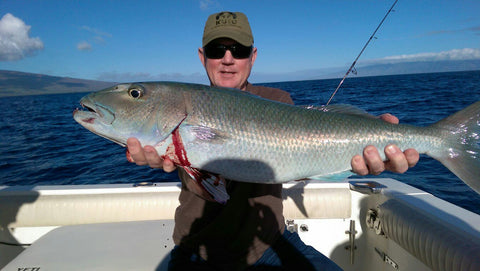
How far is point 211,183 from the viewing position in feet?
8.23

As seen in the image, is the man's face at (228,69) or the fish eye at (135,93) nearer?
the fish eye at (135,93)

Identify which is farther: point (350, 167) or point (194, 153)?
point (350, 167)

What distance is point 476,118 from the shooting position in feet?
9.35

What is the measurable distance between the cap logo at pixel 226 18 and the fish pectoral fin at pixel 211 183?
212 cm

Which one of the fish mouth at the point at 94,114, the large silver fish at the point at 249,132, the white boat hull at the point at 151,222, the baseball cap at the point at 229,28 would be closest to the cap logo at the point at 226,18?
the baseball cap at the point at 229,28

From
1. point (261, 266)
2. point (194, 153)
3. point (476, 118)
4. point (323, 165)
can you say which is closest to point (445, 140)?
point (476, 118)

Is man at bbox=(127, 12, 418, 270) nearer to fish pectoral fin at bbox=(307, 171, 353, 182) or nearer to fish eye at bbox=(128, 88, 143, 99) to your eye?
fish pectoral fin at bbox=(307, 171, 353, 182)

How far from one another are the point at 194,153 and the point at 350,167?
5.43 feet

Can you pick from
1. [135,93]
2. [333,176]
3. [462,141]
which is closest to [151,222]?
[135,93]

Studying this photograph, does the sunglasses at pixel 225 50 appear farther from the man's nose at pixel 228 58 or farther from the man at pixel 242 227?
the man at pixel 242 227

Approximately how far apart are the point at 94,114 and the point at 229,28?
202 cm

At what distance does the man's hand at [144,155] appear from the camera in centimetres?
249

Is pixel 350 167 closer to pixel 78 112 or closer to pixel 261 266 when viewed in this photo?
pixel 261 266

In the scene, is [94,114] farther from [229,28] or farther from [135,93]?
[229,28]
